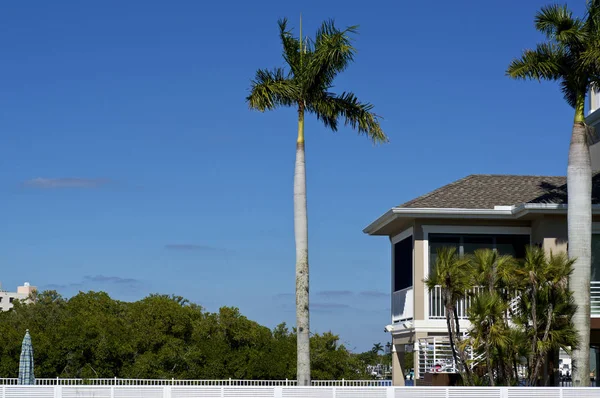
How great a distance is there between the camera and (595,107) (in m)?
30.5

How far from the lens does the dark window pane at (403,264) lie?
28.2 m

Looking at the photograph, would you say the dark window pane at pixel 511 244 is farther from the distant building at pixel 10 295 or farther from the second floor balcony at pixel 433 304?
the distant building at pixel 10 295

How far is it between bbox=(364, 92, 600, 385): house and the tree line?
11621mm

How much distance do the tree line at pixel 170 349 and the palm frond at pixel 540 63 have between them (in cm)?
1902

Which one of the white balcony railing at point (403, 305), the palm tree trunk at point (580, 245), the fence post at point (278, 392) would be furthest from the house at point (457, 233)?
the fence post at point (278, 392)

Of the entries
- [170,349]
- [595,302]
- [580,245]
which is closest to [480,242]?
[595,302]

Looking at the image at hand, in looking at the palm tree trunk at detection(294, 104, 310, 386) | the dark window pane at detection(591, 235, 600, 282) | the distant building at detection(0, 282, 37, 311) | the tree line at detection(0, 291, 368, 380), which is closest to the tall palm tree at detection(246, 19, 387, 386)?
the palm tree trunk at detection(294, 104, 310, 386)

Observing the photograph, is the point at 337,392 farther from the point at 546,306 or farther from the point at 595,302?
the point at 595,302

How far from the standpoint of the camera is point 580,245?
21.2 m

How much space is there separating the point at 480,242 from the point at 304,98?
7.18m

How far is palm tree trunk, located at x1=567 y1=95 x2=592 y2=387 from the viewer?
69.3 ft

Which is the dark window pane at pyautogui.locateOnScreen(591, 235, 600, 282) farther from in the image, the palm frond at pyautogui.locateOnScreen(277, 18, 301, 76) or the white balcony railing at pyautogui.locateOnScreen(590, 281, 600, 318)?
the palm frond at pyautogui.locateOnScreen(277, 18, 301, 76)

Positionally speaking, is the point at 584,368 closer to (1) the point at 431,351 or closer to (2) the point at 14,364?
(1) the point at 431,351

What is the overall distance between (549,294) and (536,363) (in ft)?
5.11
